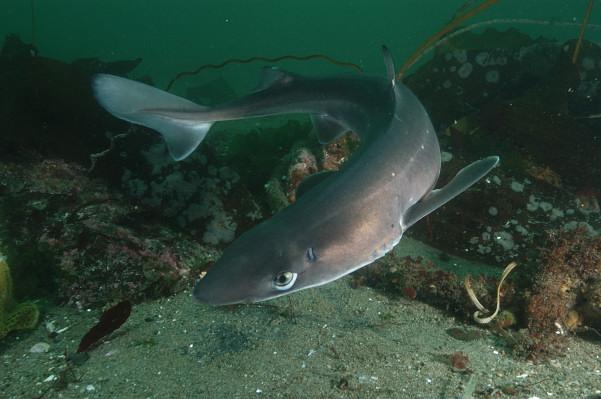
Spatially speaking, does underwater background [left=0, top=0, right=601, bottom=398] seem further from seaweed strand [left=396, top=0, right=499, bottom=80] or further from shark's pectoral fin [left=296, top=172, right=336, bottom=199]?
shark's pectoral fin [left=296, top=172, right=336, bottom=199]

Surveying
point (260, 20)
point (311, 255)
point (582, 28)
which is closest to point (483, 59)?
point (582, 28)

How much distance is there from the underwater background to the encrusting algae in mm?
21

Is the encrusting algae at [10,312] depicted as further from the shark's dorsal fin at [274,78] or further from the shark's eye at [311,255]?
the shark's dorsal fin at [274,78]

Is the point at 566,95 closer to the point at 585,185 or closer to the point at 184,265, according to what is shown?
the point at 585,185

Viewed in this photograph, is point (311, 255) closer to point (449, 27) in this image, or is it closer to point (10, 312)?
point (10, 312)

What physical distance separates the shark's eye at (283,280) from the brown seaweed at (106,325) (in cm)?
204

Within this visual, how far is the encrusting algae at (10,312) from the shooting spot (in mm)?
4086

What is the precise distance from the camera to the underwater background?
3.48 m

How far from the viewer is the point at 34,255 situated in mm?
4961

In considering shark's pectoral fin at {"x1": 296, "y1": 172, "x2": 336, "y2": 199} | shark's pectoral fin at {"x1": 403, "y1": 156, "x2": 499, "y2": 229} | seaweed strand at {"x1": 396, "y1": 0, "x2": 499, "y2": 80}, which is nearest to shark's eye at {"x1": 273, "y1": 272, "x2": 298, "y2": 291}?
shark's pectoral fin at {"x1": 296, "y1": 172, "x2": 336, "y2": 199}

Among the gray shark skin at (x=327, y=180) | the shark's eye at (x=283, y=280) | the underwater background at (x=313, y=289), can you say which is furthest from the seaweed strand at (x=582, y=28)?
the shark's eye at (x=283, y=280)

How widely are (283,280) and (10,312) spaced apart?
3287 mm

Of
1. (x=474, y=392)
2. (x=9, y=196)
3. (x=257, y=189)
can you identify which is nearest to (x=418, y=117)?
(x=474, y=392)

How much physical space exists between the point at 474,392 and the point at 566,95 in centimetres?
656
